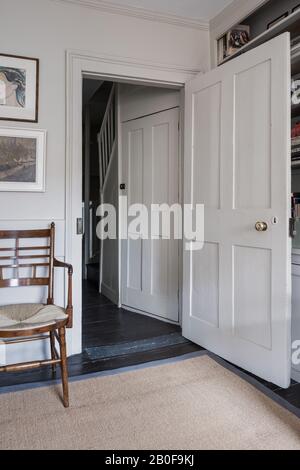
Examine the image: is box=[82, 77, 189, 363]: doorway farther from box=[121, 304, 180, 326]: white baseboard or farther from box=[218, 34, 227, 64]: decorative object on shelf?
box=[218, 34, 227, 64]: decorative object on shelf

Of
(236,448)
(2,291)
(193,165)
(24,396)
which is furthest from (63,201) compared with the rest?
(236,448)

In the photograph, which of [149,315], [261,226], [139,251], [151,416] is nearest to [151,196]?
[139,251]

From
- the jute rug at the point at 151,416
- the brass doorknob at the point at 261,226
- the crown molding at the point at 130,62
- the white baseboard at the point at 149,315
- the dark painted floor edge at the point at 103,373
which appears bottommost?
the jute rug at the point at 151,416

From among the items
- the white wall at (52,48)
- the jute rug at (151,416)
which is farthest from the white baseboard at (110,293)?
the jute rug at (151,416)

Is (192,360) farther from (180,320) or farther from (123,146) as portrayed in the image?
(123,146)

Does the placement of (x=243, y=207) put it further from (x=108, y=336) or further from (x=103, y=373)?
(x=108, y=336)

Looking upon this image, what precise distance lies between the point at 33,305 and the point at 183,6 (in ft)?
7.50

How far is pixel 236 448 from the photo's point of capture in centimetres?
141

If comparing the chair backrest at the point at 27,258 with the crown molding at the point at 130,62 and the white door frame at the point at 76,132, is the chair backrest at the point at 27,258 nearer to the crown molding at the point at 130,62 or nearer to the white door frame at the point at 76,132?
the white door frame at the point at 76,132

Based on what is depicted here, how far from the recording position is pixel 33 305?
199cm

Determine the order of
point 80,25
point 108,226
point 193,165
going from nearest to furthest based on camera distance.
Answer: point 80,25, point 193,165, point 108,226

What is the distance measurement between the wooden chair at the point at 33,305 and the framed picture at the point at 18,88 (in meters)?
0.75

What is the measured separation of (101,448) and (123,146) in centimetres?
271

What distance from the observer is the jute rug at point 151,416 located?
1446 mm
